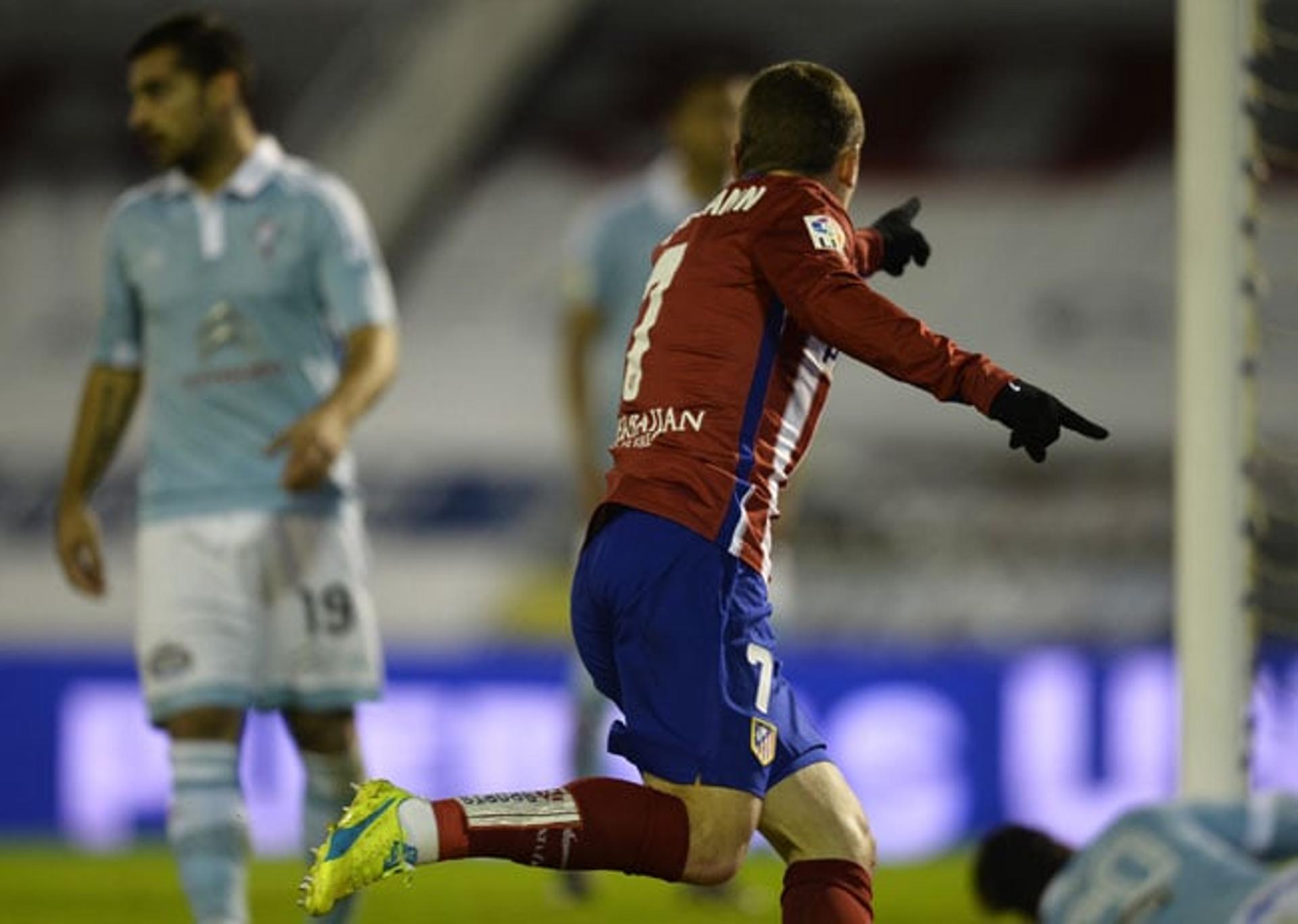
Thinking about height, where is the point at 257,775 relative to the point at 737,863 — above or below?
below

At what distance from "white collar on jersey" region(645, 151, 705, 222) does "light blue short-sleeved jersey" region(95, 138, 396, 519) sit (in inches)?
69.2

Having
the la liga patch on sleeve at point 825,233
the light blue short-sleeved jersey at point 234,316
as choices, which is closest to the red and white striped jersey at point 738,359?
the la liga patch on sleeve at point 825,233

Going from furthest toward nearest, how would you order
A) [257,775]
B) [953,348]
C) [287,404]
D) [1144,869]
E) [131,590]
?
[131,590] < [257,775] < [287,404] < [953,348] < [1144,869]

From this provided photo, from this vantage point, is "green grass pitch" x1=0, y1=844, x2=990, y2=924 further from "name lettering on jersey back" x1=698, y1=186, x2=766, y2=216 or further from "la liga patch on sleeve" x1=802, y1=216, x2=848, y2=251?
"la liga patch on sleeve" x1=802, y1=216, x2=848, y2=251

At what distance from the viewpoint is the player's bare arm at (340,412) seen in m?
5.05

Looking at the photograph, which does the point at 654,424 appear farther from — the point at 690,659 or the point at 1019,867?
the point at 1019,867

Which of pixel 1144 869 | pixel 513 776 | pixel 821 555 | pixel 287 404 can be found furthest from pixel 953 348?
pixel 821 555

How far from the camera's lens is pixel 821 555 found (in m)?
15.3

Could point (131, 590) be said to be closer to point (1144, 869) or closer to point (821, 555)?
point (821, 555)

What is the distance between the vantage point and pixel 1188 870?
9.06ft

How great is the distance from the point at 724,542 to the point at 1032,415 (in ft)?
1.82

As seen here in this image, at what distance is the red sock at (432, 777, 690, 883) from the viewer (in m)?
3.88

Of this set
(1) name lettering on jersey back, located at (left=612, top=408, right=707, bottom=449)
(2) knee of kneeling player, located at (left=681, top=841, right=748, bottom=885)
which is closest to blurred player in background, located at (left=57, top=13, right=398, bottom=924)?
(1) name lettering on jersey back, located at (left=612, top=408, right=707, bottom=449)

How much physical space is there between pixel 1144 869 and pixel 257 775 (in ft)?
22.0
